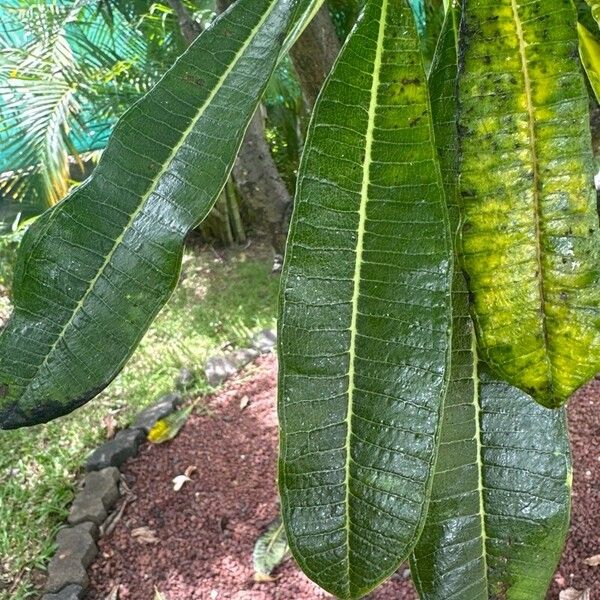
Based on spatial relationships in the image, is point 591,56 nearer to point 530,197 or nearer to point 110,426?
point 530,197

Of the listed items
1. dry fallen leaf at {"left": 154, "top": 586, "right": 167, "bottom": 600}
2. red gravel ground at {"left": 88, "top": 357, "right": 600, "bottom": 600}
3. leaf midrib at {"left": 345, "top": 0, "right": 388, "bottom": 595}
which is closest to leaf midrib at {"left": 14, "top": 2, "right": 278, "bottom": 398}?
leaf midrib at {"left": 345, "top": 0, "right": 388, "bottom": 595}

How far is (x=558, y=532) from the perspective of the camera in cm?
59

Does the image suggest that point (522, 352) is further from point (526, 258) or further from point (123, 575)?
point (123, 575)

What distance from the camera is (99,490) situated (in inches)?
86.9

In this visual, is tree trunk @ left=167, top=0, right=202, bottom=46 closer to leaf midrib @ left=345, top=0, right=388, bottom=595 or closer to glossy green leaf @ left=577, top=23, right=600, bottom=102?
glossy green leaf @ left=577, top=23, right=600, bottom=102

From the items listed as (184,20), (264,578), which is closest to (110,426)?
(264,578)

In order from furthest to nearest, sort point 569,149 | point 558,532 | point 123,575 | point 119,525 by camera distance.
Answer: point 119,525 → point 123,575 → point 558,532 → point 569,149

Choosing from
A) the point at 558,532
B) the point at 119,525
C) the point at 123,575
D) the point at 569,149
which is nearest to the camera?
the point at 569,149

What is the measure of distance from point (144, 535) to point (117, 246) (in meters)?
1.72

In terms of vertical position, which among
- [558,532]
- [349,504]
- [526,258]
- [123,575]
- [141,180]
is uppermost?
[141,180]

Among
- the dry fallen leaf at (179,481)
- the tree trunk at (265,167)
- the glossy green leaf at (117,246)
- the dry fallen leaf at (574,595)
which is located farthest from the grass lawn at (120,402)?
the glossy green leaf at (117,246)

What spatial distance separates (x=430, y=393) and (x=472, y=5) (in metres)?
0.28

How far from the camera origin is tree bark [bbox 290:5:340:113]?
1191 mm

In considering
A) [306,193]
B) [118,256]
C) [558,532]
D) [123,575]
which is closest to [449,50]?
[306,193]
